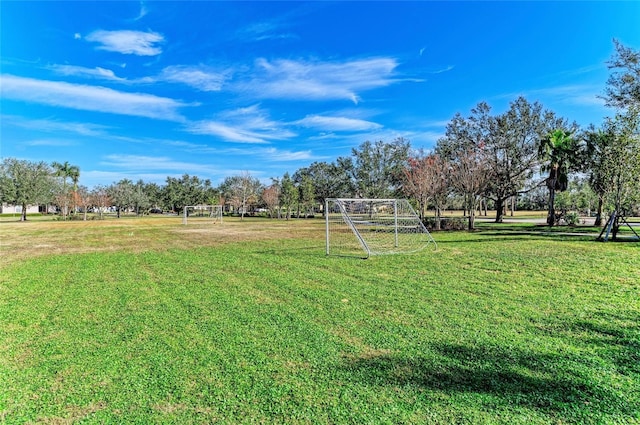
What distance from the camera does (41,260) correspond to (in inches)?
422

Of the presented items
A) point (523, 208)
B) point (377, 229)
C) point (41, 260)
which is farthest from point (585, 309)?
point (523, 208)

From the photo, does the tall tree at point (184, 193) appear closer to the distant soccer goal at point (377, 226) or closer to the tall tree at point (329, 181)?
the tall tree at point (329, 181)

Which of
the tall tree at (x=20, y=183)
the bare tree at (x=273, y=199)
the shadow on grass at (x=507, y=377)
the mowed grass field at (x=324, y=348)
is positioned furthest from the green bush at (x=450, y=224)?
the tall tree at (x=20, y=183)

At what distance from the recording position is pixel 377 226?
1532cm

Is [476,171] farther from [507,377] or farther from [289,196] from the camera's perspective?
[289,196]

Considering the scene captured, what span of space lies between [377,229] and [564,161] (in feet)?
51.0

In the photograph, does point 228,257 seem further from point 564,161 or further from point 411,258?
point 564,161

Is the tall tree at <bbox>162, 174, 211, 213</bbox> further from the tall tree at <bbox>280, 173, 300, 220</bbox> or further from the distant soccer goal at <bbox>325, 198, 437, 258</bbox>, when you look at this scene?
the distant soccer goal at <bbox>325, 198, 437, 258</bbox>

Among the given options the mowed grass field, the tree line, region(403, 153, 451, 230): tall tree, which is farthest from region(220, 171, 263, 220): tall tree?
the mowed grass field

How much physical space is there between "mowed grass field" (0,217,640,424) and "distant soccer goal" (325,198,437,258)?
436 cm

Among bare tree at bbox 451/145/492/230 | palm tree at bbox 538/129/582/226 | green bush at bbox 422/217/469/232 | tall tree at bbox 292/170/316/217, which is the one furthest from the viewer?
tall tree at bbox 292/170/316/217

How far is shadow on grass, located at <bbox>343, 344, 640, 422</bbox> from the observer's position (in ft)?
8.83

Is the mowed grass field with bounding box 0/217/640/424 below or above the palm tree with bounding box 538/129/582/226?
below

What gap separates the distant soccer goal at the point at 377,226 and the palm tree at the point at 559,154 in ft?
41.6
